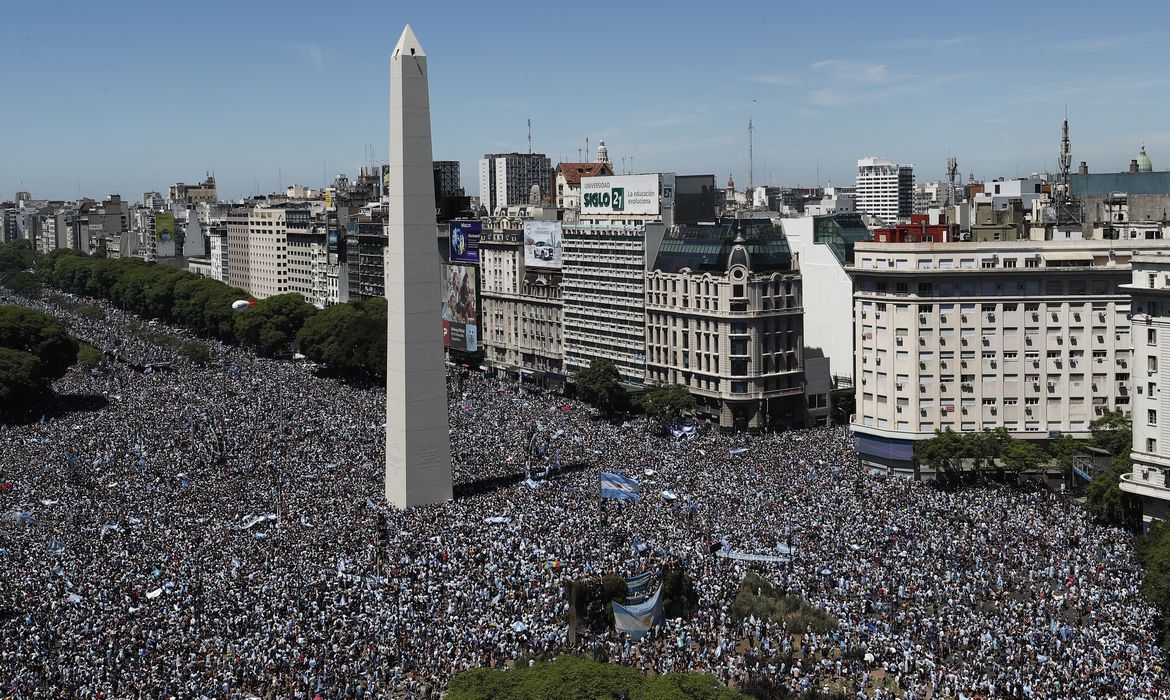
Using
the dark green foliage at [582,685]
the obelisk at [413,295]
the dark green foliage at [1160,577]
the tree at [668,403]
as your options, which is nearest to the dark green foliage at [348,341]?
the tree at [668,403]

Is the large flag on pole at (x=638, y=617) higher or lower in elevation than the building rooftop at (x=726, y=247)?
lower

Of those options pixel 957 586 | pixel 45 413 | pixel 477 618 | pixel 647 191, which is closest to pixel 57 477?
pixel 45 413

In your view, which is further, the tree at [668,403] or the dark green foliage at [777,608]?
the tree at [668,403]

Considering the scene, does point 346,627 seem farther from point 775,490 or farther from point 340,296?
Answer: point 340,296

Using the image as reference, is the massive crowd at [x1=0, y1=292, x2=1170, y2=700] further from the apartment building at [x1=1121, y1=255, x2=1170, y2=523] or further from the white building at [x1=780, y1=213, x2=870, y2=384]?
Result: the white building at [x1=780, y1=213, x2=870, y2=384]

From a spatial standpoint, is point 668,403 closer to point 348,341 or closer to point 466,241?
point 348,341

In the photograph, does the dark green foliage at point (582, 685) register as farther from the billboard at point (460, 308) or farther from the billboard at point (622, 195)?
the billboard at point (460, 308)
